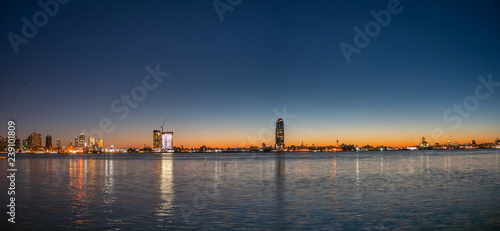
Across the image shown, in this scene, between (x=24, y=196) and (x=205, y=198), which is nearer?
(x=205, y=198)

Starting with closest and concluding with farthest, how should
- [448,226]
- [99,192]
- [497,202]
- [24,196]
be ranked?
[448,226], [497,202], [24,196], [99,192]

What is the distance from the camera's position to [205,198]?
111 ft

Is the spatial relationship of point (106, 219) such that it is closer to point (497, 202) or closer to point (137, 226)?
point (137, 226)

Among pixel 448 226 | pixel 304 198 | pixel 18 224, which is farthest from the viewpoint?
pixel 304 198

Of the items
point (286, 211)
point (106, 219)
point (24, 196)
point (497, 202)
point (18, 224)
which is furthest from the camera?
point (24, 196)

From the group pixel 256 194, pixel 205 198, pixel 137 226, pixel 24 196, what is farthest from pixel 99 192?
pixel 137 226

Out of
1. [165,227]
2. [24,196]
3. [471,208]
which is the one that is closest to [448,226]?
[471,208]

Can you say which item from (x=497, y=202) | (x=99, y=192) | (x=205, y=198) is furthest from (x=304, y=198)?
(x=99, y=192)

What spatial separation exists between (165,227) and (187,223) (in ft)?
4.92

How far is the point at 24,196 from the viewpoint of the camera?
36156 mm

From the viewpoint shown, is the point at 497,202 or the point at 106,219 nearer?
the point at 106,219

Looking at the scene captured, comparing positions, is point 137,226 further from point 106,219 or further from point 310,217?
point 310,217

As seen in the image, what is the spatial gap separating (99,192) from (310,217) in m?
24.5

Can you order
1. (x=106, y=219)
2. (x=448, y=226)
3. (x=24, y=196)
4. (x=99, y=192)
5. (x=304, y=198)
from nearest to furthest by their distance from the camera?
(x=448, y=226)
(x=106, y=219)
(x=304, y=198)
(x=24, y=196)
(x=99, y=192)
